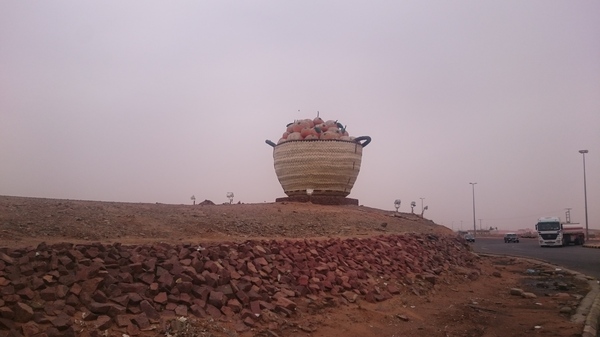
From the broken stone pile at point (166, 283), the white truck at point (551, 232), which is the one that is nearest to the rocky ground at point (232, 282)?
the broken stone pile at point (166, 283)

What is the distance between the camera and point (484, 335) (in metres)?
6.79

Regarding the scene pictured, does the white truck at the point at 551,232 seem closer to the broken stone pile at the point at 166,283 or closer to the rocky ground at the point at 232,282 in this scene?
the rocky ground at the point at 232,282

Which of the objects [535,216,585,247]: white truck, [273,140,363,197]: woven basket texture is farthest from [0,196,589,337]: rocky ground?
[535,216,585,247]: white truck

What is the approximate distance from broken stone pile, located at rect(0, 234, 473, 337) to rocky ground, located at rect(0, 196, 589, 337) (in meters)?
0.02

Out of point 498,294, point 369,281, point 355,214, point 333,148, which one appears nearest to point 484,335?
point 369,281

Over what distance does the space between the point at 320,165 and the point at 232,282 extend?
9.32 metres

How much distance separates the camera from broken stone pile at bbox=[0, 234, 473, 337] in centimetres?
511

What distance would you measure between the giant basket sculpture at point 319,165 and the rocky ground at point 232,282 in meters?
3.83

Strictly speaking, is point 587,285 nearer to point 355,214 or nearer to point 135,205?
point 355,214

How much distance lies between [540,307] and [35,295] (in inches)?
320

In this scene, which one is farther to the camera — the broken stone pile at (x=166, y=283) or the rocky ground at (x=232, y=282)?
the rocky ground at (x=232, y=282)

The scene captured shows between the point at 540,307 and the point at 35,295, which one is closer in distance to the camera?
the point at 35,295

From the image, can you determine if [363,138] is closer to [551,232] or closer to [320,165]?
[320,165]

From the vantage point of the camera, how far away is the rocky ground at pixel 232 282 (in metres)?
5.36
